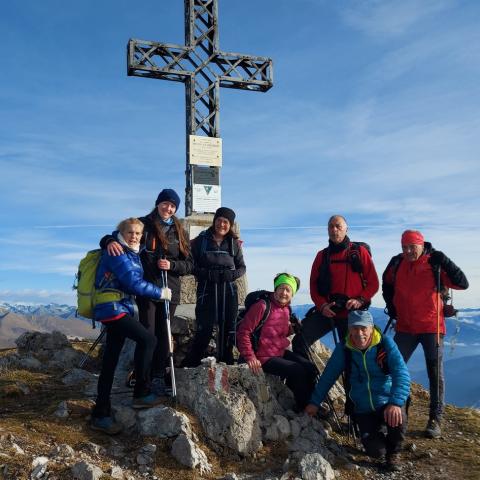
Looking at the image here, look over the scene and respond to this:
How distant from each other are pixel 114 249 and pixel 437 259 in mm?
5091

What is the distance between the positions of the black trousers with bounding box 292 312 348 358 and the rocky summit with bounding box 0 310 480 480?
68cm

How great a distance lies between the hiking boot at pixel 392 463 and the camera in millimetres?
6531

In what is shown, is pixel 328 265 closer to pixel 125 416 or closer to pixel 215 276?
pixel 215 276

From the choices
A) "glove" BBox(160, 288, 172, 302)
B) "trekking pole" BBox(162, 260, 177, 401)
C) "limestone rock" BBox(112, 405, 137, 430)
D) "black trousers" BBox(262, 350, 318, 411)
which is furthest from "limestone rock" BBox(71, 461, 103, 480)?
"black trousers" BBox(262, 350, 318, 411)

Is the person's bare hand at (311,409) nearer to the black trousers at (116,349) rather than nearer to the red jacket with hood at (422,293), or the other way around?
the red jacket with hood at (422,293)

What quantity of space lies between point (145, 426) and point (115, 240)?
2.60m

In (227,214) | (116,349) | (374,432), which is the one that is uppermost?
(227,214)

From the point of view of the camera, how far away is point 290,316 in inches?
306

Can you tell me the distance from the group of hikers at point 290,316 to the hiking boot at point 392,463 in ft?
0.05

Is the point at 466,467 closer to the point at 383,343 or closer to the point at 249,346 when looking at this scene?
the point at 383,343

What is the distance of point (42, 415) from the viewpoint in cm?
674

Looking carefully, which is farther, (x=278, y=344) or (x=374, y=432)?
(x=278, y=344)

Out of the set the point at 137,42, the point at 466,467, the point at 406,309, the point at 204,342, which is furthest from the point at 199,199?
the point at 466,467

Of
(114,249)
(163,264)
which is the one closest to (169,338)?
(163,264)
